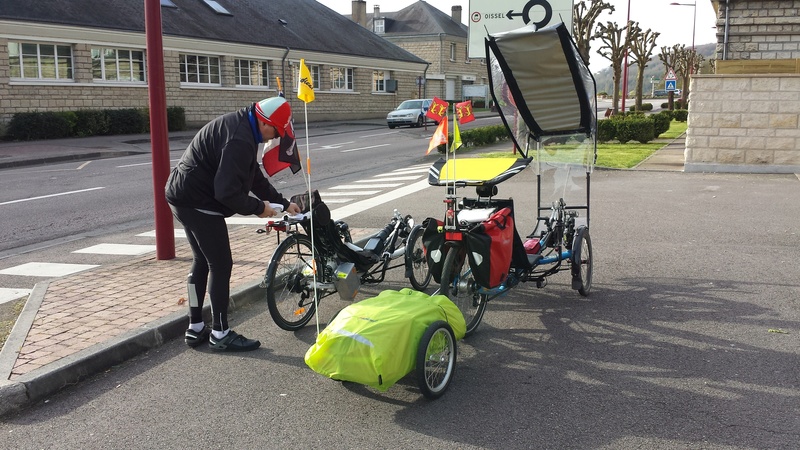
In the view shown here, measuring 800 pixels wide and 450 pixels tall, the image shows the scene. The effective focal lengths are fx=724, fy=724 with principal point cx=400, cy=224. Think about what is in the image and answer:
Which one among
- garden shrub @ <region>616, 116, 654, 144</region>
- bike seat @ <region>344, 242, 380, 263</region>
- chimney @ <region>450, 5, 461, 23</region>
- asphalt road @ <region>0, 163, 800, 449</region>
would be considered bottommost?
asphalt road @ <region>0, 163, 800, 449</region>

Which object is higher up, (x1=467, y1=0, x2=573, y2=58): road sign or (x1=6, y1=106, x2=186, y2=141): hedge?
(x1=467, y1=0, x2=573, y2=58): road sign

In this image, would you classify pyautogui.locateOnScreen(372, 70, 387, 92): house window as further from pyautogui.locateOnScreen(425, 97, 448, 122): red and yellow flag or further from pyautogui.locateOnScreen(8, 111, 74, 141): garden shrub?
pyautogui.locateOnScreen(425, 97, 448, 122): red and yellow flag

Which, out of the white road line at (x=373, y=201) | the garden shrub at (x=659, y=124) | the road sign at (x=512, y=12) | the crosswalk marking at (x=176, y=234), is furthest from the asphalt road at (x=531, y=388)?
the garden shrub at (x=659, y=124)

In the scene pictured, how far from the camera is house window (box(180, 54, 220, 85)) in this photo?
34031 millimetres

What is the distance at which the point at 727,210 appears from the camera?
1123 cm

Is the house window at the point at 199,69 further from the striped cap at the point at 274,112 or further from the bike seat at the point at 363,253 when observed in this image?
the striped cap at the point at 274,112

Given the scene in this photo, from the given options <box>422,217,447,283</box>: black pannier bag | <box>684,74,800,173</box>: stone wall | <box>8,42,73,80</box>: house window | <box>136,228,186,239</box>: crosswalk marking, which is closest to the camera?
<box>422,217,447,283</box>: black pannier bag

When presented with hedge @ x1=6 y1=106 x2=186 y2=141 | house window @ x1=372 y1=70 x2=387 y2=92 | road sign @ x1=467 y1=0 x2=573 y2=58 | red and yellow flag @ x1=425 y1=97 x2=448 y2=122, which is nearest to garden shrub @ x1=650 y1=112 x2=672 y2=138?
road sign @ x1=467 y1=0 x2=573 y2=58

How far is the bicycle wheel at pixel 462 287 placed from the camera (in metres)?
5.30

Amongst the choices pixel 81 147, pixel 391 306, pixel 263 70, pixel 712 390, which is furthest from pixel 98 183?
pixel 263 70

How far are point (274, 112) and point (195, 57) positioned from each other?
3171cm

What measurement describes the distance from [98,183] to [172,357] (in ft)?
38.1

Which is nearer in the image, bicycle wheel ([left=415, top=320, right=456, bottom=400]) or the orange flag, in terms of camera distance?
bicycle wheel ([left=415, top=320, right=456, bottom=400])

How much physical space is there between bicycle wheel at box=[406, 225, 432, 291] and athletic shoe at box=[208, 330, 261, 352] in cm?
179
